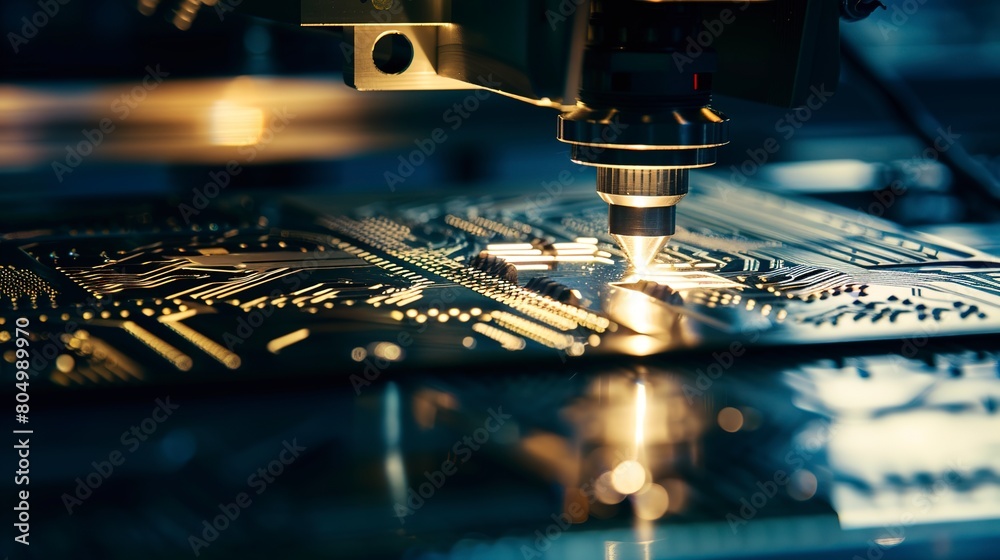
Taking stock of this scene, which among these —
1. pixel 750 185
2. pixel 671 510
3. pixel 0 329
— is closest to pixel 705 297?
pixel 671 510

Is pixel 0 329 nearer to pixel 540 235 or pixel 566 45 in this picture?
pixel 566 45

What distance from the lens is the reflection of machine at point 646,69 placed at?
3.40ft

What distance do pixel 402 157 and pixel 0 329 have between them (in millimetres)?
934

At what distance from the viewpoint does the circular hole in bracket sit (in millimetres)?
1274

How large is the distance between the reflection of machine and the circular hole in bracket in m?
0.10

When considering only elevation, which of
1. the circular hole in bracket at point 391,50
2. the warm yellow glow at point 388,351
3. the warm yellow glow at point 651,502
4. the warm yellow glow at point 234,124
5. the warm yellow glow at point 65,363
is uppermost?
the circular hole in bracket at point 391,50

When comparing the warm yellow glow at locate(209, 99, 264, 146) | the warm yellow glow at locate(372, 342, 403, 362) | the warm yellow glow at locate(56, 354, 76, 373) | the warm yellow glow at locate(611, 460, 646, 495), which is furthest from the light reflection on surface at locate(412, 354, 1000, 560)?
the warm yellow glow at locate(209, 99, 264, 146)

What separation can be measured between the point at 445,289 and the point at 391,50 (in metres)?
0.25

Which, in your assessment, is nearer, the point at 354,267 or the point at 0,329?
the point at 0,329

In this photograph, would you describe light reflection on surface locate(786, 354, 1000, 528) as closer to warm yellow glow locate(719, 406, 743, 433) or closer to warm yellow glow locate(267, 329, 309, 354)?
warm yellow glow locate(719, 406, 743, 433)

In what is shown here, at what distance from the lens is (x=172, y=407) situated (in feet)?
2.98

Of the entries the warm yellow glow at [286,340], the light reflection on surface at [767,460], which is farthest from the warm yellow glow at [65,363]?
the light reflection on surface at [767,460]

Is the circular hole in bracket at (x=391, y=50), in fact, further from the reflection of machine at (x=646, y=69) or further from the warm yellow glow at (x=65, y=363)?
the warm yellow glow at (x=65, y=363)

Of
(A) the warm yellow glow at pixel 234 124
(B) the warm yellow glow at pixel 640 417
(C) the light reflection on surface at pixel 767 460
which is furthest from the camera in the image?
(A) the warm yellow glow at pixel 234 124
